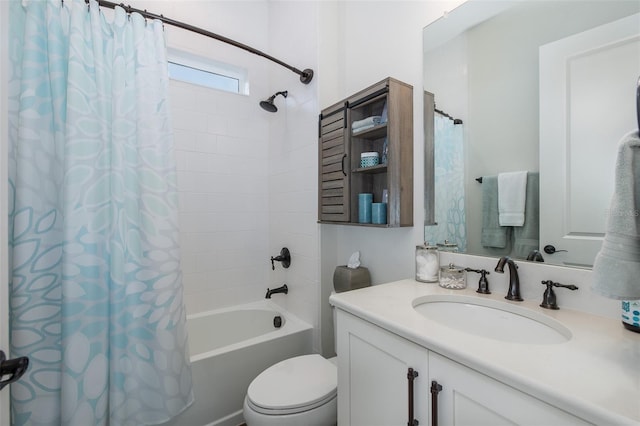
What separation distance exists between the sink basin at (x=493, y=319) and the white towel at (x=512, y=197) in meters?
0.31

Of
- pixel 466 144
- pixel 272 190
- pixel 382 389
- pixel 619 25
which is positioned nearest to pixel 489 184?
pixel 466 144

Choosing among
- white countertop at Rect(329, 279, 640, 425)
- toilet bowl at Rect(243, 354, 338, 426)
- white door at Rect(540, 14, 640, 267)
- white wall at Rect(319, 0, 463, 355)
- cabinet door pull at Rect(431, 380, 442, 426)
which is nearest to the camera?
white countertop at Rect(329, 279, 640, 425)

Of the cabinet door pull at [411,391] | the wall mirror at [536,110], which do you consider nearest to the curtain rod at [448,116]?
the wall mirror at [536,110]

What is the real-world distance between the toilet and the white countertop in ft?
1.78

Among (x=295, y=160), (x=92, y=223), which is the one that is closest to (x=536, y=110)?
(x=295, y=160)

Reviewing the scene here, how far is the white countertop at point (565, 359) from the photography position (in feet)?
1.52

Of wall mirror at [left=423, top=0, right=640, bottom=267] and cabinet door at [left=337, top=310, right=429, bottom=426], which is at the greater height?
wall mirror at [left=423, top=0, right=640, bottom=267]

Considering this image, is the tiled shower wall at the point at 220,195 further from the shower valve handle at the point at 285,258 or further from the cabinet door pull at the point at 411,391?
the cabinet door pull at the point at 411,391

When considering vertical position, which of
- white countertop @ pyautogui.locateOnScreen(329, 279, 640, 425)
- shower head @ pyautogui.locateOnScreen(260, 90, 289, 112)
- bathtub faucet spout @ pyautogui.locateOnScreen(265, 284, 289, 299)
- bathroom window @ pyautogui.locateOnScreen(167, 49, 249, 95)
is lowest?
bathtub faucet spout @ pyautogui.locateOnScreen(265, 284, 289, 299)

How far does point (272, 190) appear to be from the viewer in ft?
7.65

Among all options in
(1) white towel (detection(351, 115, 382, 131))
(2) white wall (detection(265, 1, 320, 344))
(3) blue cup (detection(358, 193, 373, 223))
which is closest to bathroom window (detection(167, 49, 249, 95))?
(2) white wall (detection(265, 1, 320, 344))

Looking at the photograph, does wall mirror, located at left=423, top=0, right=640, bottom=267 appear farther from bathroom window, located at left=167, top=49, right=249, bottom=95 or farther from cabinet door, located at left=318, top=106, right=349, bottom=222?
bathroom window, located at left=167, top=49, right=249, bottom=95

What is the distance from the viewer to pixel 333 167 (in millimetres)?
1599

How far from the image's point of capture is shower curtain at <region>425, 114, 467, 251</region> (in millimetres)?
1210
